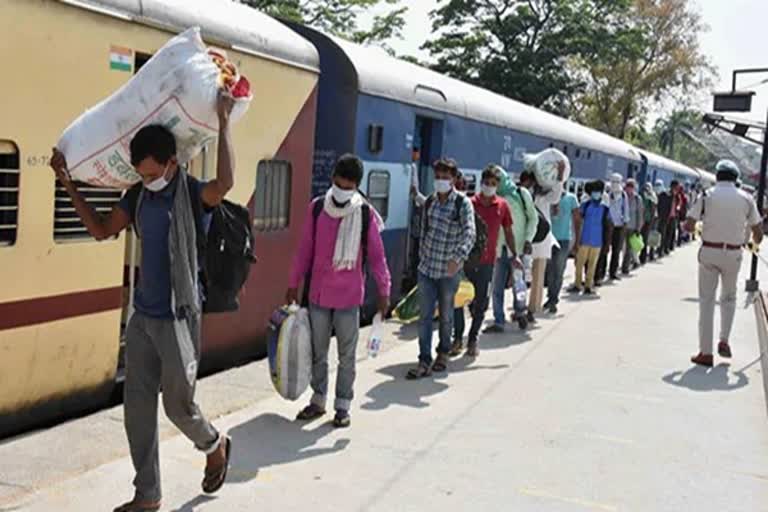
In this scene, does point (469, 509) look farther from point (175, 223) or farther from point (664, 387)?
point (664, 387)

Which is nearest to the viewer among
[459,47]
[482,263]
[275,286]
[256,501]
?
[256,501]

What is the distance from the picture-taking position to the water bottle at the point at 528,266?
31.7ft

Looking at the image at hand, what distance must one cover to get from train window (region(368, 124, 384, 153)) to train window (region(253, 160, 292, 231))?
1.28m

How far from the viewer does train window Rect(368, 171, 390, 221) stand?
8659 millimetres

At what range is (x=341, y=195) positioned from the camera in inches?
219

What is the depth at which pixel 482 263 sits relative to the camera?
26.6 feet

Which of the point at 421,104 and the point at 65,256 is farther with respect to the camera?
the point at 421,104

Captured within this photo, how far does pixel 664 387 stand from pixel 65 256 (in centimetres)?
503

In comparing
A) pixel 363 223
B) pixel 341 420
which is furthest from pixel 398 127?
pixel 341 420

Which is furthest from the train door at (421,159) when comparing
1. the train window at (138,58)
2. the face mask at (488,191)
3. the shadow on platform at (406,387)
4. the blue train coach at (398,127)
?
the train window at (138,58)

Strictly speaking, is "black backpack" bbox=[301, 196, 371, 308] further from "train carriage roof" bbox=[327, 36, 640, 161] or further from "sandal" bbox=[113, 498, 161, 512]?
"train carriage roof" bbox=[327, 36, 640, 161]

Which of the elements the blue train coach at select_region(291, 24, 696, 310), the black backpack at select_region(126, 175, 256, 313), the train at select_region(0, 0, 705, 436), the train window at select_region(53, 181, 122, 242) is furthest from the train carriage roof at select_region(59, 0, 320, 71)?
the black backpack at select_region(126, 175, 256, 313)

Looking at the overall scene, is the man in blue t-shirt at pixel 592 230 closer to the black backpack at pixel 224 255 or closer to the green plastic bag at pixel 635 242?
the green plastic bag at pixel 635 242

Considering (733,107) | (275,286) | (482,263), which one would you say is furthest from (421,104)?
(733,107)
